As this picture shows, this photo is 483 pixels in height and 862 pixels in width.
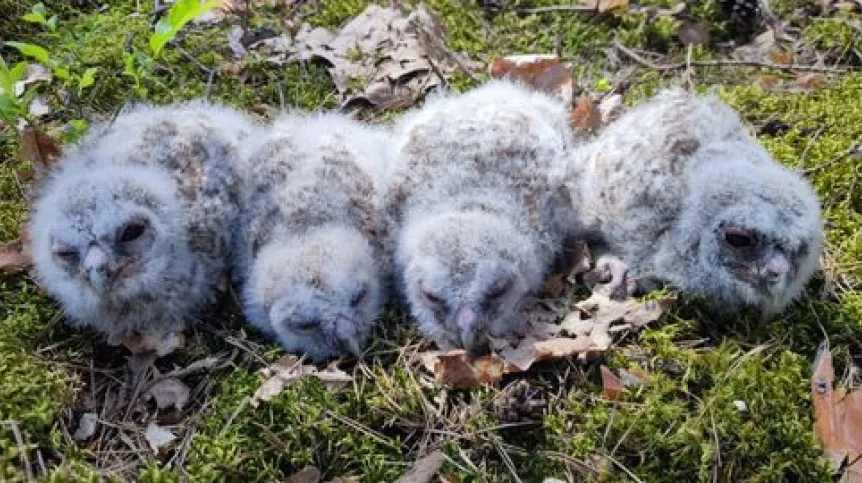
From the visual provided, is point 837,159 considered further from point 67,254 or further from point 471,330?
point 67,254

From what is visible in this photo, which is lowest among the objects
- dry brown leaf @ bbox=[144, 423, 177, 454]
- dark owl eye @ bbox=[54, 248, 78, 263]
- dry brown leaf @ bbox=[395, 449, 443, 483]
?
dry brown leaf @ bbox=[144, 423, 177, 454]

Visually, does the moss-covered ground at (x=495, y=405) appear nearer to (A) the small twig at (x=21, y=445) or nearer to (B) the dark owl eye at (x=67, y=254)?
(A) the small twig at (x=21, y=445)

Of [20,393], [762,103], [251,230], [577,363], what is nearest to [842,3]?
[762,103]

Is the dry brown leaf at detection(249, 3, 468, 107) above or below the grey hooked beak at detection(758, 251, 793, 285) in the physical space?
below

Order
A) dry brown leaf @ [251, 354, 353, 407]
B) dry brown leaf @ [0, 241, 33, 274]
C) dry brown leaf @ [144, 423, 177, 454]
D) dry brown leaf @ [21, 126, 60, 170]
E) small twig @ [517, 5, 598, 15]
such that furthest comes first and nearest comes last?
small twig @ [517, 5, 598, 15], dry brown leaf @ [21, 126, 60, 170], dry brown leaf @ [0, 241, 33, 274], dry brown leaf @ [251, 354, 353, 407], dry brown leaf @ [144, 423, 177, 454]

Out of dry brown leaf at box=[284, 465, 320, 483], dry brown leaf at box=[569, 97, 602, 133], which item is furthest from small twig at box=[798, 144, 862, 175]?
dry brown leaf at box=[284, 465, 320, 483]

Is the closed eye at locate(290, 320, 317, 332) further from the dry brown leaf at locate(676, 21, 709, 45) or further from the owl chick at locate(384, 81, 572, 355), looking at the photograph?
the dry brown leaf at locate(676, 21, 709, 45)
